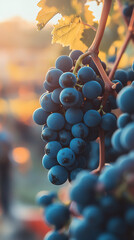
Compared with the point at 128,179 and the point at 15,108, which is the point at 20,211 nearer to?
the point at 15,108

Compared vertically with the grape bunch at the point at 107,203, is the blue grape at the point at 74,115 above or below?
above

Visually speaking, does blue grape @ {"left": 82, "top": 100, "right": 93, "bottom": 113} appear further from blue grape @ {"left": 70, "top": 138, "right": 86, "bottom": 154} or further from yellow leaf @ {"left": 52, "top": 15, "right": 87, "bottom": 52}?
yellow leaf @ {"left": 52, "top": 15, "right": 87, "bottom": 52}

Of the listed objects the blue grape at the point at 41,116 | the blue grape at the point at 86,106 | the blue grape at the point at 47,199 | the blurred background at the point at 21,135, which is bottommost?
the blue grape at the point at 47,199

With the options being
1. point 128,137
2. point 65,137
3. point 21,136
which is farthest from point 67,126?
point 21,136

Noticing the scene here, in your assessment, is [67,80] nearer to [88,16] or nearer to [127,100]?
[127,100]

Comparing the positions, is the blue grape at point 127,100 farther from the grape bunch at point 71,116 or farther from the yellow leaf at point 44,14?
the yellow leaf at point 44,14

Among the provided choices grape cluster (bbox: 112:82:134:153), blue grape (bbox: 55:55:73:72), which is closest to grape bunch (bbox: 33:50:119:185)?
blue grape (bbox: 55:55:73:72)

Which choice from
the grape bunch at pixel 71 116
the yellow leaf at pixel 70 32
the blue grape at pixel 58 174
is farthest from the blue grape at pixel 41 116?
the yellow leaf at pixel 70 32
